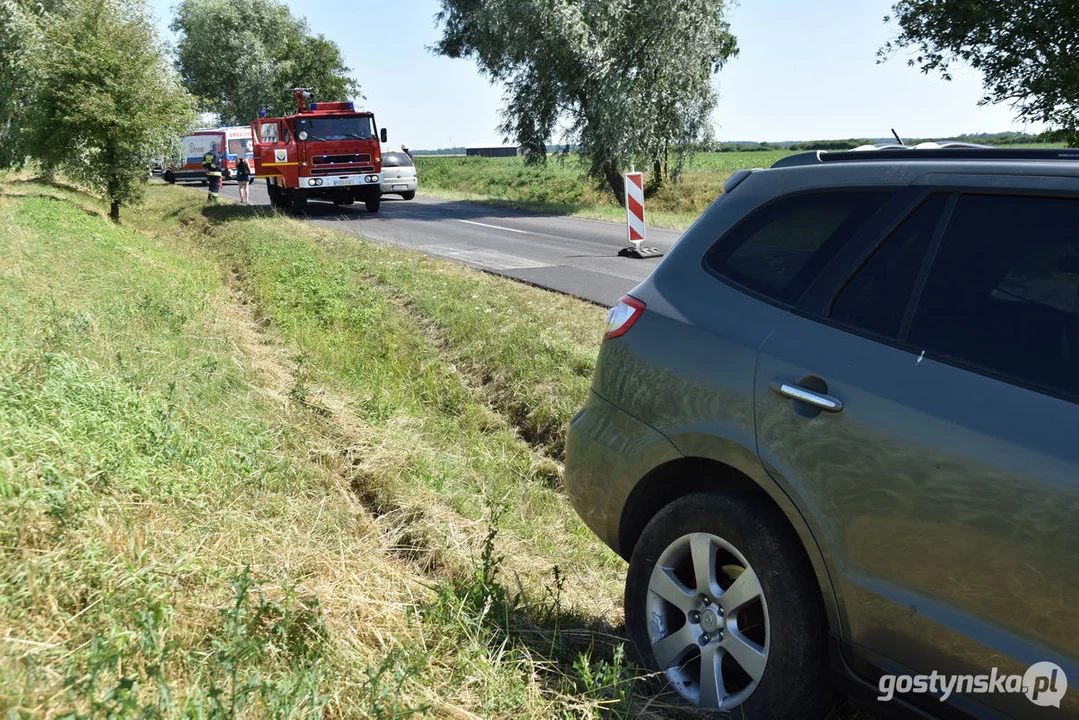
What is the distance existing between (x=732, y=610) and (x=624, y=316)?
116 cm

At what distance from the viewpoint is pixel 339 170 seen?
23828mm

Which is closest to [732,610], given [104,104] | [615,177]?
[104,104]

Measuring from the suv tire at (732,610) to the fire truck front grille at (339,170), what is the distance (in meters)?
22.1

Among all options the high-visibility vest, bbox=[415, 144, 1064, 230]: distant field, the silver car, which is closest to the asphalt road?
bbox=[415, 144, 1064, 230]: distant field

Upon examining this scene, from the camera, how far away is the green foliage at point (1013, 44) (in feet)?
56.9

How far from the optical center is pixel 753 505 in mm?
2682

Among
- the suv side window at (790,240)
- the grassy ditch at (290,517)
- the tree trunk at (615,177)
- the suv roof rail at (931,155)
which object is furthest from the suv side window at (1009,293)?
the tree trunk at (615,177)

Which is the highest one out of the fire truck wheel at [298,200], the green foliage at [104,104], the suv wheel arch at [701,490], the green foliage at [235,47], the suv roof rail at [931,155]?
the green foliage at [235,47]

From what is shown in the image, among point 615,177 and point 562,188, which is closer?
point 615,177

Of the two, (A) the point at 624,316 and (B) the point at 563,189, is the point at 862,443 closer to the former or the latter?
(A) the point at 624,316

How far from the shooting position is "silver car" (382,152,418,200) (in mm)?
30906

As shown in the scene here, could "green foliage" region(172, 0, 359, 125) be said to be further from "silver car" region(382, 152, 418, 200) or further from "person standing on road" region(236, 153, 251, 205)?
"person standing on road" region(236, 153, 251, 205)

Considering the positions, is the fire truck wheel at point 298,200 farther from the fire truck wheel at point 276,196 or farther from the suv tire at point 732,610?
the suv tire at point 732,610

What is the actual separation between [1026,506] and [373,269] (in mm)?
11388
